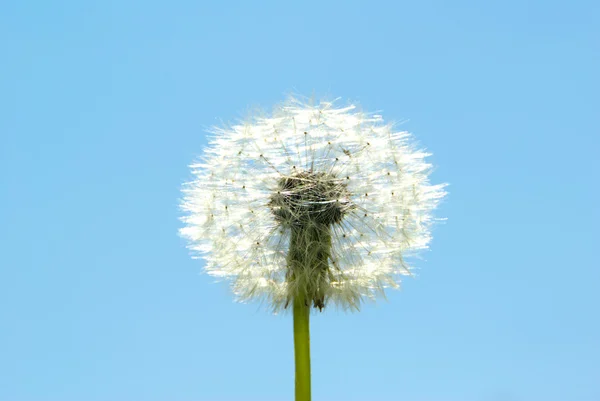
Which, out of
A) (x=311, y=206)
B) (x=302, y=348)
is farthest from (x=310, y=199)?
(x=302, y=348)

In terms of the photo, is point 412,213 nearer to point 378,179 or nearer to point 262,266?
point 378,179

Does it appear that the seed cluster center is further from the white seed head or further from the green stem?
the green stem

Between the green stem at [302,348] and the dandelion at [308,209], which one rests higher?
the dandelion at [308,209]

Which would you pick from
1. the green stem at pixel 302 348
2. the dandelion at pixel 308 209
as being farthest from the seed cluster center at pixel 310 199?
the green stem at pixel 302 348

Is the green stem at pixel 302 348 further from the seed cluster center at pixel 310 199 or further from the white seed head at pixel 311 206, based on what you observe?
the seed cluster center at pixel 310 199

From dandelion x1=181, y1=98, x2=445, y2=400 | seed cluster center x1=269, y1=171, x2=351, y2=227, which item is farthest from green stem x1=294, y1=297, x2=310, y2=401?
seed cluster center x1=269, y1=171, x2=351, y2=227

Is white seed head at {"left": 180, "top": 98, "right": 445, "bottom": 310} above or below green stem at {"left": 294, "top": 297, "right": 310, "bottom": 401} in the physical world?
above
